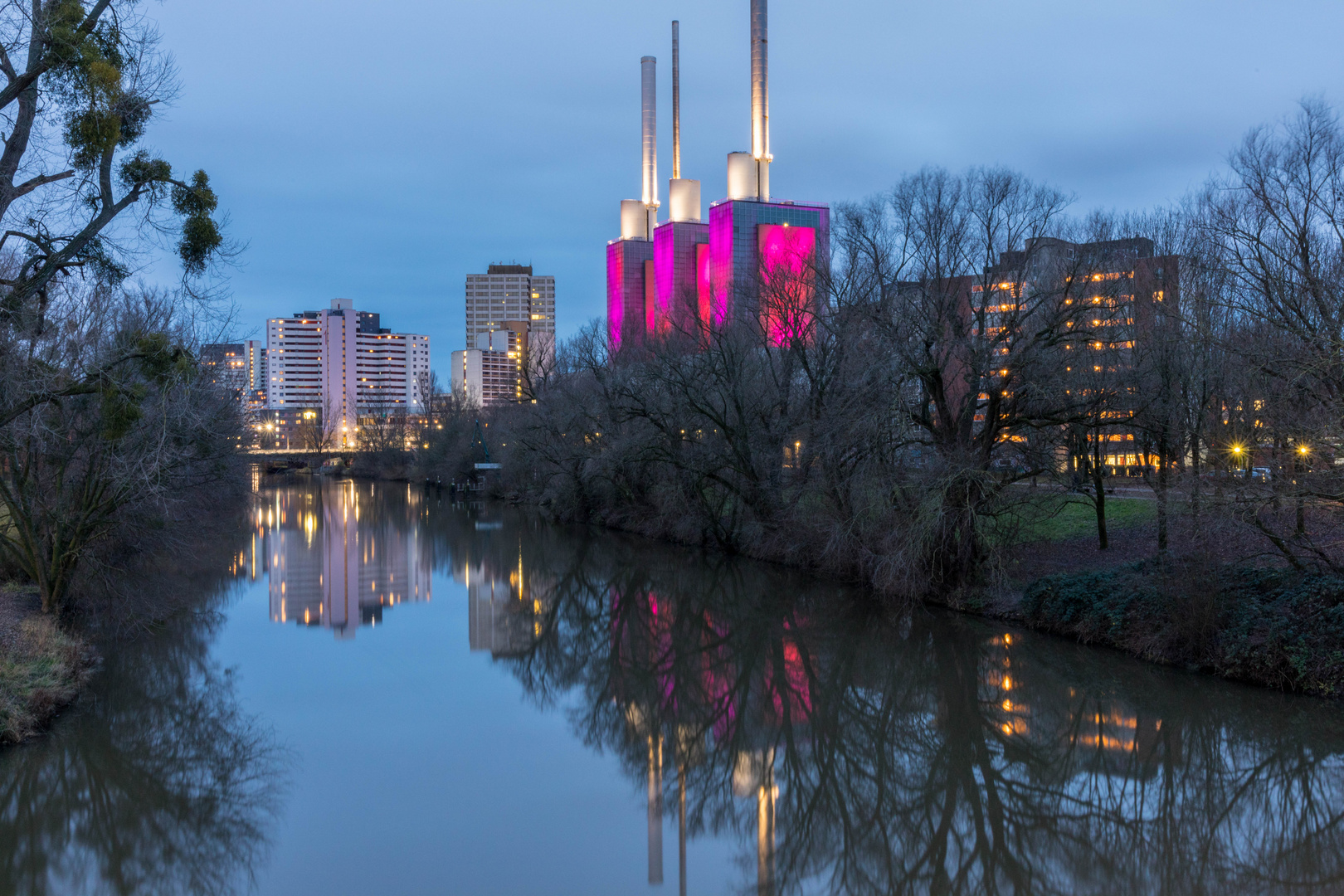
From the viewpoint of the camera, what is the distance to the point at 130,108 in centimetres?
1041

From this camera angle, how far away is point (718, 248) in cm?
9088

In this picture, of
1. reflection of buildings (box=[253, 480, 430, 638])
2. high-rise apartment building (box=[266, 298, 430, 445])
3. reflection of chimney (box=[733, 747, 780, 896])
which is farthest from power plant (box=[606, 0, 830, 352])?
high-rise apartment building (box=[266, 298, 430, 445])

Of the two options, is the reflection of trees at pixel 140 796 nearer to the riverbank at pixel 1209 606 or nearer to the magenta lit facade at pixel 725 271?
the riverbank at pixel 1209 606

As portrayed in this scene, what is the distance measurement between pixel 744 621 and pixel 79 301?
14.3m

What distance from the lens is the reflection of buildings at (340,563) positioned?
24.4 meters

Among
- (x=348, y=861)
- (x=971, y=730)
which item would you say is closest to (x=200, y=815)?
(x=348, y=861)

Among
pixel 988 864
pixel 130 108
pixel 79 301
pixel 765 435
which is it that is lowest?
pixel 988 864

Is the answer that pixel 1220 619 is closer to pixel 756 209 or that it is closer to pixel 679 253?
pixel 756 209

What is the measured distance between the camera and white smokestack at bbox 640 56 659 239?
10869 cm

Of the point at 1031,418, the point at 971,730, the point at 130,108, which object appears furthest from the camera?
the point at 1031,418

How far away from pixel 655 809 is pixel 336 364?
170780 mm

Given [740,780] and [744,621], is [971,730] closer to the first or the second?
[740,780]

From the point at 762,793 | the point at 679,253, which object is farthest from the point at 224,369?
the point at 679,253

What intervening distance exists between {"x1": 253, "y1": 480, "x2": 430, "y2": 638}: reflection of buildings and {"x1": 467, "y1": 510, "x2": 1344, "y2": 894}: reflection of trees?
262 inches
